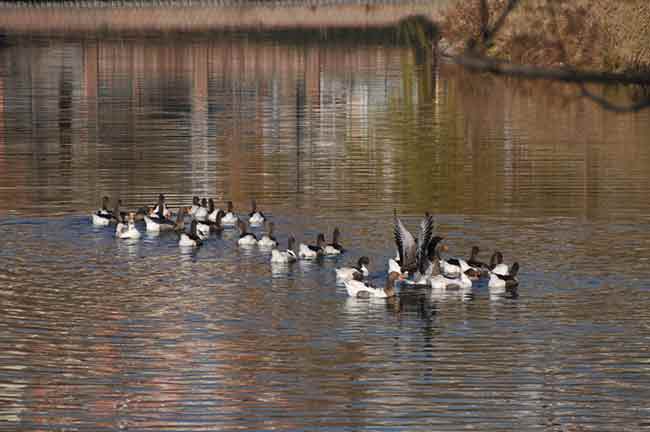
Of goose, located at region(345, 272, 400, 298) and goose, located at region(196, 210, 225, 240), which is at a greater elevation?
goose, located at region(196, 210, 225, 240)

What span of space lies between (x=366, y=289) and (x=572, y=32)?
61.2m

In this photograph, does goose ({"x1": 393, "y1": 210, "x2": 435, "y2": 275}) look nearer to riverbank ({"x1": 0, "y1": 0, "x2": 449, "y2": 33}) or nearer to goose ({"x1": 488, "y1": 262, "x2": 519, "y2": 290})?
goose ({"x1": 488, "y1": 262, "x2": 519, "y2": 290})

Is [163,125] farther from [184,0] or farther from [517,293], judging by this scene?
[184,0]

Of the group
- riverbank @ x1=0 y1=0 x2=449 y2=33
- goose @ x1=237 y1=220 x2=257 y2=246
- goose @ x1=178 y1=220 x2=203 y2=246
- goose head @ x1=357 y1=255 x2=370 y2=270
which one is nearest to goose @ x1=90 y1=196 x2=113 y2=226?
goose @ x1=178 y1=220 x2=203 y2=246

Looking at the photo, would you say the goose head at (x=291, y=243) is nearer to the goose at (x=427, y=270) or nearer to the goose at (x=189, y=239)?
the goose at (x=189, y=239)

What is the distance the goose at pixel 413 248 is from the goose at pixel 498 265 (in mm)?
1221

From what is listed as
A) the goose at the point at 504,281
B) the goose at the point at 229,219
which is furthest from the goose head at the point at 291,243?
the goose at the point at 504,281

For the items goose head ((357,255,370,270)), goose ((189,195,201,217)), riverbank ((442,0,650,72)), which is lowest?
goose head ((357,255,370,270))

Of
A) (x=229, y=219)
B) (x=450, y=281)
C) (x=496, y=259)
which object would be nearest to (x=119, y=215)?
(x=229, y=219)

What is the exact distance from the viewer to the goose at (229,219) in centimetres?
3519

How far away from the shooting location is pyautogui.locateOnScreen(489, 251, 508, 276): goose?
1132 inches

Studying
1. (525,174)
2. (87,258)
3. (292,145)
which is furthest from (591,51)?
(87,258)

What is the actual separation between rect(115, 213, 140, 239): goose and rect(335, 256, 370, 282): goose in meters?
5.88

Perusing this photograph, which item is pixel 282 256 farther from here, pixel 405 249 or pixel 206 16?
pixel 206 16
